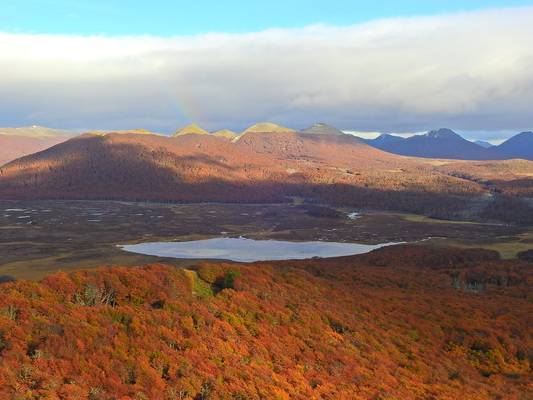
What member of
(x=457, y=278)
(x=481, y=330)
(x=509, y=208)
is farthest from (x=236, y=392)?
(x=509, y=208)

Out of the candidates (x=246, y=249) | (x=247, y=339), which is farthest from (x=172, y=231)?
(x=247, y=339)

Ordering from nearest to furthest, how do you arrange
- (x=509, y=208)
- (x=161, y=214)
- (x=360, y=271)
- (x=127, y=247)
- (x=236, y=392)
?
(x=236, y=392) < (x=360, y=271) < (x=127, y=247) < (x=161, y=214) < (x=509, y=208)

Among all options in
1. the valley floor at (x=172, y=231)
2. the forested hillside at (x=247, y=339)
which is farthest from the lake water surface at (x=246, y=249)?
the forested hillside at (x=247, y=339)

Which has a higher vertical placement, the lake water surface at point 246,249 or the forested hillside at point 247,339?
the forested hillside at point 247,339

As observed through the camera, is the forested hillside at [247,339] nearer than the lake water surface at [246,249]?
Yes

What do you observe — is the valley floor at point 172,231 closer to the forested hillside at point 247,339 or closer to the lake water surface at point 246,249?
the lake water surface at point 246,249

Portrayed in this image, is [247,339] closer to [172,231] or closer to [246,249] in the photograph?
[246,249]

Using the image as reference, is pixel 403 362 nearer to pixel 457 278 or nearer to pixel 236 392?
pixel 236 392

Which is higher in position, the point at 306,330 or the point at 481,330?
the point at 306,330

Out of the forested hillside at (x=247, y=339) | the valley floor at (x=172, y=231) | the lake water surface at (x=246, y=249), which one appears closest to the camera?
the forested hillside at (x=247, y=339)
